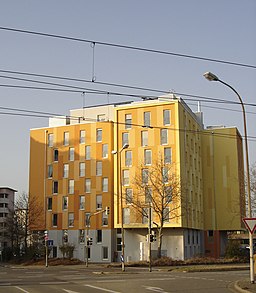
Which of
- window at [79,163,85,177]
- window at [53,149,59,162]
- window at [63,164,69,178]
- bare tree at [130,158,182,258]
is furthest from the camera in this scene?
window at [53,149,59,162]

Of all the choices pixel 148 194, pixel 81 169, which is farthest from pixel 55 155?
pixel 148 194

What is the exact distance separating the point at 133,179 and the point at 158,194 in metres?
5.84

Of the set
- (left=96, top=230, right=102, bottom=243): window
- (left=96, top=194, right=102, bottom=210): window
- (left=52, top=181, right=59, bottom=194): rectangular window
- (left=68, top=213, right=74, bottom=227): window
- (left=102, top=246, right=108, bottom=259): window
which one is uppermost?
(left=52, top=181, right=59, bottom=194): rectangular window

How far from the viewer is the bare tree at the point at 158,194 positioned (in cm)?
5897

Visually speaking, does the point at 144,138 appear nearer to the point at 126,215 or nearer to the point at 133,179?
the point at 133,179

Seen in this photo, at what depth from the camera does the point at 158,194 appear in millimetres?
59844

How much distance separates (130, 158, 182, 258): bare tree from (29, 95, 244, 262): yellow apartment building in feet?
0.41

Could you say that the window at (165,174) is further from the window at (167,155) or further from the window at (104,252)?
the window at (104,252)

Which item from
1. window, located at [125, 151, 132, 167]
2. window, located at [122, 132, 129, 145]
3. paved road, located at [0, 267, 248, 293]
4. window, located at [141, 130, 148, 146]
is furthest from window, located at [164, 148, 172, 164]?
paved road, located at [0, 267, 248, 293]

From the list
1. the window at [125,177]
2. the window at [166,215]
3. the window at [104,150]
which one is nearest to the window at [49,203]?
the window at [104,150]

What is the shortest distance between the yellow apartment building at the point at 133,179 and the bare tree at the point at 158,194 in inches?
5.0

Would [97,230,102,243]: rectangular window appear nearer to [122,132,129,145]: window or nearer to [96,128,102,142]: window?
[122,132,129,145]: window

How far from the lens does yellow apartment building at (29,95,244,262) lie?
62.4 meters

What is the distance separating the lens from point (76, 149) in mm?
71875
